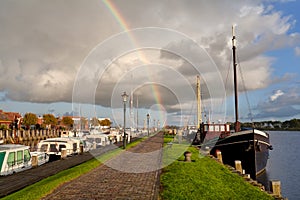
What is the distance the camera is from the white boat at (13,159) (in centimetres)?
1910

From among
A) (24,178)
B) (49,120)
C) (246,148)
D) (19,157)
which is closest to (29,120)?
(49,120)

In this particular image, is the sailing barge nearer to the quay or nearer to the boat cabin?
the boat cabin

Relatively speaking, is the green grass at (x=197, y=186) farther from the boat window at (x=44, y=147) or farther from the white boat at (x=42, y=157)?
the boat window at (x=44, y=147)

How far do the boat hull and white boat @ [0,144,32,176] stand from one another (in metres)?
18.6

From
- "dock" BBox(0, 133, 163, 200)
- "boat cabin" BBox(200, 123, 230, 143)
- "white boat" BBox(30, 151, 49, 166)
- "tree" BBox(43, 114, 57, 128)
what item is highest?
"tree" BBox(43, 114, 57, 128)

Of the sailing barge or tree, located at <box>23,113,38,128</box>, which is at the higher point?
tree, located at <box>23,113,38,128</box>

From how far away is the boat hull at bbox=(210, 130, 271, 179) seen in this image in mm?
28250

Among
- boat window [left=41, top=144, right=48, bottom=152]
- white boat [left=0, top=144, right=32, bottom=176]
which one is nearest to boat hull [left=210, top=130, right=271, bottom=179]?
boat window [left=41, top=144, right=48, bottom=152]

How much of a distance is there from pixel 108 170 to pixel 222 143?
17750 millimetres

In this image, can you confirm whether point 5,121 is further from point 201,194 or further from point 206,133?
point 201,194

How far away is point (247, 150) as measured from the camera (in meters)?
28.2

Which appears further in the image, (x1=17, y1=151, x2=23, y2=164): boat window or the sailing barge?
the sailing barge

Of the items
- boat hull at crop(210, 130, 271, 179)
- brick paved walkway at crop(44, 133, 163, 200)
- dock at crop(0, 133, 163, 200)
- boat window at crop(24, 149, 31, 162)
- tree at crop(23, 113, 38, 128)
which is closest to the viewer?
brick paved walkway at crop(44, 133, 163, 200)

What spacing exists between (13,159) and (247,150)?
19854 mm
